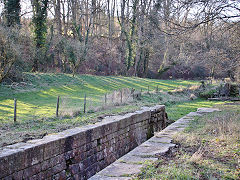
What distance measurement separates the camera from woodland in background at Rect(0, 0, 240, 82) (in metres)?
8.27

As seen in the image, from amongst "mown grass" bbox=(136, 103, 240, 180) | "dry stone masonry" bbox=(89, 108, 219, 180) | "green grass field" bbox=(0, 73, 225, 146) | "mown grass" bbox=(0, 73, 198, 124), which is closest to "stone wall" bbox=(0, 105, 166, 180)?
"green grass field" bbox=(0, 73, 225, 146)

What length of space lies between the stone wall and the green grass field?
0.88 metres

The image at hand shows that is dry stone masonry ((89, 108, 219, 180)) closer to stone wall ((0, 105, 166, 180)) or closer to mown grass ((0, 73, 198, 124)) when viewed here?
stone wall ((0, 105, 166, 180))

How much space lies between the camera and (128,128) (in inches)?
356

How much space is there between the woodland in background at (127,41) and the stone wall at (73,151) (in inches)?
117

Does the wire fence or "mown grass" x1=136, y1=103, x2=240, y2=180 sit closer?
"mown grass" x1=136, y1=103, x2=240, y2=180

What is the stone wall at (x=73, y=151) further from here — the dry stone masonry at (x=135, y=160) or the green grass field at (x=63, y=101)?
the dry stone masonry at (x=135, y=160)

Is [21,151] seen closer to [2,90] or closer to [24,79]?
[2,90]

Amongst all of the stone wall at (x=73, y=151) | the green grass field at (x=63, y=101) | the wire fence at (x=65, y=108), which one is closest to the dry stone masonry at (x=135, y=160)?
→ the stone wall at (x=73, y=151)

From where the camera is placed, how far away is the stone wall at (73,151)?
191 inches

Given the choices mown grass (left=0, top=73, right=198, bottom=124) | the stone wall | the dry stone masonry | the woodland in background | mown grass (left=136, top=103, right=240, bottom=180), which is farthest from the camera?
mown grass (left=0, top=73, right=198, bottom=124)

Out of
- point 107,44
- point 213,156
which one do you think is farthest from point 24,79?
point 107,44

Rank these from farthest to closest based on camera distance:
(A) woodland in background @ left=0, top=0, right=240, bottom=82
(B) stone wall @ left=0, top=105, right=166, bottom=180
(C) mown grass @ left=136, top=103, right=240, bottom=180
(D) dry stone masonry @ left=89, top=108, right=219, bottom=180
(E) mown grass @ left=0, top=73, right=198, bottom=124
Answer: (E) mown grass @ left=0, top=73, right=198, bottom=124
(A) woodland in background @ left=0, top=0, right=240, bottom=82
(B) stone wall @ left=0, top=105, right=166, bottom=180
(D) dry stone masonry @ left=89, top=108, right=219, bottom=180
(C) mown grass @ left=136, top=103, right=240, bottom=180

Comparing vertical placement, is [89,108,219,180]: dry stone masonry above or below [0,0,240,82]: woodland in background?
below
